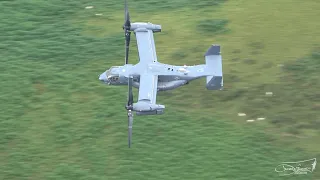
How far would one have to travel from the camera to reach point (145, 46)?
1958 centimetres

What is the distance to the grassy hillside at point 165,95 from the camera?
58.2 feet

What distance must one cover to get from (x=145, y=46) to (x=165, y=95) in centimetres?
174

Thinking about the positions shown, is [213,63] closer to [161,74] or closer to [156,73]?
[161,74]

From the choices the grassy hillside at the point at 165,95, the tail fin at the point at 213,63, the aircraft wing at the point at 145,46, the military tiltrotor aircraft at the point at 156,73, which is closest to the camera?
the grassy hillside at the point at 165,95

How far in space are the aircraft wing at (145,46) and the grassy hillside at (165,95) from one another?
1.50m

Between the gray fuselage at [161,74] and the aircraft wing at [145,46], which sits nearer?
the gray fuselage at [161,74]

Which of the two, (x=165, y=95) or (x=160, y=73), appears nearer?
(x=160, y=73)

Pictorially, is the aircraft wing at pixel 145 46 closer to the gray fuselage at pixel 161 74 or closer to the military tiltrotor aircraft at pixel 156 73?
the military tiltrotor aircraft at pixel 156 73

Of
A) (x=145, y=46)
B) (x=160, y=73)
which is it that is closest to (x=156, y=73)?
(x=160, y=73)

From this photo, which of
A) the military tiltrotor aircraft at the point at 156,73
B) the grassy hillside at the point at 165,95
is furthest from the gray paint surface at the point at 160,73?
the grassy hillside at the point at 165,95

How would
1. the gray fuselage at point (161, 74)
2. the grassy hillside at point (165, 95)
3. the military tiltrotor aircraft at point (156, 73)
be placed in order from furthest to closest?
1. the gray fuselage at point (161, 74)
2. the military tiltrotor aircraft at point (156, 73)
3. the grassy hillside at point (165, 95)

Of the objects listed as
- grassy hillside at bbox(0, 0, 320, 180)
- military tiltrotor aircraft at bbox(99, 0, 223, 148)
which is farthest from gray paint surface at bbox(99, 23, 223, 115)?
grassy hillside at bbox(0, 0, 320, 180)

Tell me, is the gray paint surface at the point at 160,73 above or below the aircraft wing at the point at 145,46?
below

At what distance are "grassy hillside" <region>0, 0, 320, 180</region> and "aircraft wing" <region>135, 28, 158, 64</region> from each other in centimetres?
150
